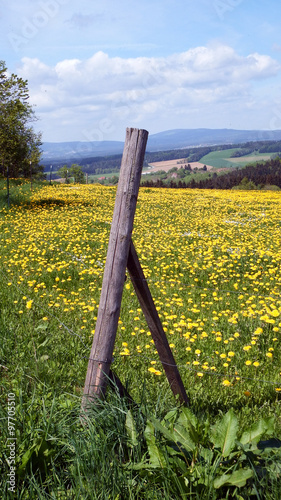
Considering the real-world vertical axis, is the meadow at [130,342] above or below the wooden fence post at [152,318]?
below

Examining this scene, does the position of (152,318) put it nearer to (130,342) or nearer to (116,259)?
(116,259)

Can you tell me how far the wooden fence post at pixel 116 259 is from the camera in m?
2.87

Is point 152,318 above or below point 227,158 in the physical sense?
below

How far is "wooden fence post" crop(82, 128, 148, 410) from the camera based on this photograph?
9.40ft

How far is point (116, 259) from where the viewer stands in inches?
115

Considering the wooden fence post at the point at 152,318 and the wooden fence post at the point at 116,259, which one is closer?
the wooden fence post at the point at 116,259

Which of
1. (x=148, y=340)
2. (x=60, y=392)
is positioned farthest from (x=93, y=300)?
(x=60, y=392)

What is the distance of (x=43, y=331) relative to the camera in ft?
16.6

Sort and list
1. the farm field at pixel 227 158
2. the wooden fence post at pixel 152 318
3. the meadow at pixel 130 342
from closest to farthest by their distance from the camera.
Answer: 1. the meadow at pixel 130 342
2. the wooden fence post at pixel 152 318
3. the farm field at pixel 227 158

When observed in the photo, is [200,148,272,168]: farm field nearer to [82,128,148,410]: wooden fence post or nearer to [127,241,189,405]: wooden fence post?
[127,241,189,405]: wooden fence post

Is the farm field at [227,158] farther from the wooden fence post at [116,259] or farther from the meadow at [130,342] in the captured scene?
the wooden fence post at [116,259]

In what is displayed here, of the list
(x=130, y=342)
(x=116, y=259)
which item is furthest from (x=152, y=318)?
(x=130, y=342)

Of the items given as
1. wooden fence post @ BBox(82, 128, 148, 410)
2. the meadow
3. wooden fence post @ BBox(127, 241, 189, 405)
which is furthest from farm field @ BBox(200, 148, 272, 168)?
wooden fence post @ BBox(82, 128, 148, 410)

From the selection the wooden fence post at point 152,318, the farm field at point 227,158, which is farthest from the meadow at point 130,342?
the farm field at point 227,158
